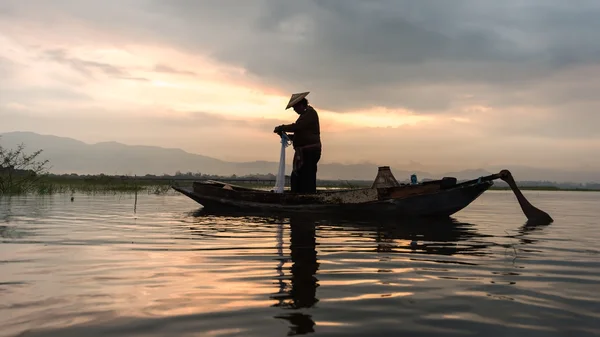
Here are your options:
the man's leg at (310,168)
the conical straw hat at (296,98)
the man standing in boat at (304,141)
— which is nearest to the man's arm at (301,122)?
the man standing in boat at (304,141)

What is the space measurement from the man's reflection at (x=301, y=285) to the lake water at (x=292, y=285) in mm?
17

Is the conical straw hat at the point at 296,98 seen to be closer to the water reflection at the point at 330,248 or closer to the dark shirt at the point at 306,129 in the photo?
the dark shirt at the point at 306,129

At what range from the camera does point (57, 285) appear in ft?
13.4

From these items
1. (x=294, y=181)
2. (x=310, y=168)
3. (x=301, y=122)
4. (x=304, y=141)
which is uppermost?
(x=301, y=122)

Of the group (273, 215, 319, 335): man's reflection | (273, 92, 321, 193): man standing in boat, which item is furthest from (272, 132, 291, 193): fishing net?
(273, 215, 319, 335): man's reflection

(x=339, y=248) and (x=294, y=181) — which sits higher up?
(x=294, y=181)

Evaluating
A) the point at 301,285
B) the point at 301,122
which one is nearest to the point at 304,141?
Result: the point at 301,122

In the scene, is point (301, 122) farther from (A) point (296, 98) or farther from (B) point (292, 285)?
(B) point (292, 285)

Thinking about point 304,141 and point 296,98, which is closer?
point 296,98

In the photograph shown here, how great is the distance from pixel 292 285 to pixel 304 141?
8.44 metres

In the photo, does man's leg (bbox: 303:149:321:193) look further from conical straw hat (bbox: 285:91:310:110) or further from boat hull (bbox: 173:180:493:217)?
conical straw hat (bbox: 285:91:310:110)

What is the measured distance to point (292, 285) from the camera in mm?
4152

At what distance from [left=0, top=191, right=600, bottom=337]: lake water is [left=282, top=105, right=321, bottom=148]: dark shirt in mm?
4778

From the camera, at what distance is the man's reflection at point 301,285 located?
3.03 m
